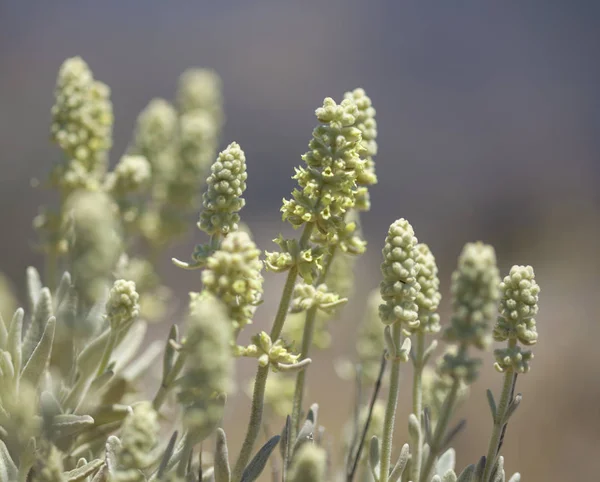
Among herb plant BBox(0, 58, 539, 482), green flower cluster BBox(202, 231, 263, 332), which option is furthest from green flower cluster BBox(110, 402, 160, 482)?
green flower cluster BBox(202, 231, 263, 332)

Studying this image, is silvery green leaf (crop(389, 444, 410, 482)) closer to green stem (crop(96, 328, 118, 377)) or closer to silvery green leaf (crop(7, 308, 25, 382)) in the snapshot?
green stem (crop(96, 328, 118, 377))

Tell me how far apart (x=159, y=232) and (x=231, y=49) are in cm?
647

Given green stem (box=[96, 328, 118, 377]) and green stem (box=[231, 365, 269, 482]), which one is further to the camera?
green stem (box=[96, 328, 118, 377])

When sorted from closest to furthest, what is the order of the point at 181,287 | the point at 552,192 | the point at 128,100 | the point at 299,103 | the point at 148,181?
1. the point at 148,181
2. the point at 181,287
3. the point at 552,192
4. the point at 128,100
5. the point at 299,103

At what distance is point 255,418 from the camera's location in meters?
1.01

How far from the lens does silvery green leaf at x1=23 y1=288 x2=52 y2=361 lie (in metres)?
1.19

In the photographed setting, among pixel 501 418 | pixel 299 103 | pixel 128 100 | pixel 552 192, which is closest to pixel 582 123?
pixel 552 192

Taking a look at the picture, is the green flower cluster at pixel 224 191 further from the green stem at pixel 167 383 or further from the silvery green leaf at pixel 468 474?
the silvery green leaf at pixel 468 474

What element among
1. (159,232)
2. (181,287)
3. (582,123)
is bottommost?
(159,232)

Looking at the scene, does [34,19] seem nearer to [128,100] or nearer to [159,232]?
[128,100]

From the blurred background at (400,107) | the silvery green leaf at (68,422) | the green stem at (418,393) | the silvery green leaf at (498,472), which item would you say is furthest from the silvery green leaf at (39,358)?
the blurred background at (400,107)

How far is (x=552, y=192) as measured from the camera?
6.31 metres

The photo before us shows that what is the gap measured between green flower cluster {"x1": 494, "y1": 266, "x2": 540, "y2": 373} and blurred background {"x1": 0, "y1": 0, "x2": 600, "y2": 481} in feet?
10.6

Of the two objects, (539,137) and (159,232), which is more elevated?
(539,137)
